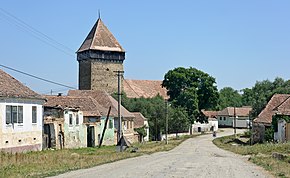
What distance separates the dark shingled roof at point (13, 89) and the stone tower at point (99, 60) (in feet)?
172

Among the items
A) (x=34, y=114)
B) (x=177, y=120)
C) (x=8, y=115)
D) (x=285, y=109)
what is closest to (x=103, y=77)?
(x=177, y=120)

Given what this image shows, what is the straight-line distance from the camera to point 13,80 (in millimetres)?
41562

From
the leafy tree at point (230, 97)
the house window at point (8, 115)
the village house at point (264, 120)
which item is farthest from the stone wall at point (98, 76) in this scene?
the leafy tree at point (230, 97)

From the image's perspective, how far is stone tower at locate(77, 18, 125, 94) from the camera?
312ft

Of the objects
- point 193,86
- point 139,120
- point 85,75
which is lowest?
point 139,120

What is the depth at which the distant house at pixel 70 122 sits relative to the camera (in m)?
47.2

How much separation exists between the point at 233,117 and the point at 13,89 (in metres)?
100

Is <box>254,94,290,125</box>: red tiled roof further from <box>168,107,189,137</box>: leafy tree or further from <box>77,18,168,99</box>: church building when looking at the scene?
<box>77,18,168,99</box>: church building

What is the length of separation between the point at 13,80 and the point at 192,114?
55.4 m

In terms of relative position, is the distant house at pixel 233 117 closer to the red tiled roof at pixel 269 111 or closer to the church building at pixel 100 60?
the church building at pixel 100 60

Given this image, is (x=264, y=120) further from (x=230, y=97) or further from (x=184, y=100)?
(x=230, y=97)

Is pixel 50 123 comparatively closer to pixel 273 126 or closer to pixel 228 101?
pixel 273 126

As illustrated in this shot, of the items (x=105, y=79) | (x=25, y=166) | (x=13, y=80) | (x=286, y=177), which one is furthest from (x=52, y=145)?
(x=105, y=79)

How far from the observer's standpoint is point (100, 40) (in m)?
96.6
